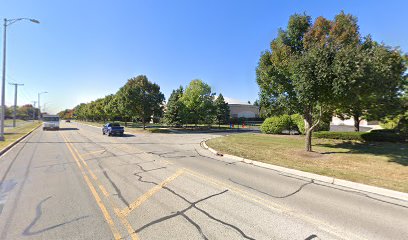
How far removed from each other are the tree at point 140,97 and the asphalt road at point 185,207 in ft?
77.9

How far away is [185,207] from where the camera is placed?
496 cm

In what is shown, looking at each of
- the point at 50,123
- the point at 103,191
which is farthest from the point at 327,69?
the point at 50,123

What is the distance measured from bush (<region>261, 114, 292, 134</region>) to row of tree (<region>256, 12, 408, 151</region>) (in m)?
9.34

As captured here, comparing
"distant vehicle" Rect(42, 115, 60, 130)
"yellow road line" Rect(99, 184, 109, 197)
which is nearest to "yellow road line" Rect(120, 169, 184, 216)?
"yellow road line" Rect(99, 184, 109, 197)

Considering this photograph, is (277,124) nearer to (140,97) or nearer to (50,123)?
(140,97)

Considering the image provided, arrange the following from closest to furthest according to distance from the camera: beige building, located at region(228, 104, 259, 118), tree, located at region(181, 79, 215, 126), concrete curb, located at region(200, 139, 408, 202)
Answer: concrete curb, located at region(200, 139, 408, 202), tree, located at region(181, 79, 215, 126), beige building, located at region(228, 104, 259, 118)

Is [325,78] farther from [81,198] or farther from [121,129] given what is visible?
[121,129]

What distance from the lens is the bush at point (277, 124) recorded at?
77.2 feet

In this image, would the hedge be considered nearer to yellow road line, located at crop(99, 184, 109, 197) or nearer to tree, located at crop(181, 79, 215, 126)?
yellow road line, located at crop(99, 184, 109, 197)

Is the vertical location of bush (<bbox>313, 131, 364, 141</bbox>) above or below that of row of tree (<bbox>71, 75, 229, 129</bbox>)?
below

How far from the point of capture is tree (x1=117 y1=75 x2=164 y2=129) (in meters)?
31.1

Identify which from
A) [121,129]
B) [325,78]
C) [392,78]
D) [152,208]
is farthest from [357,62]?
[121,129]

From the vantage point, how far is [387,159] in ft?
34.3

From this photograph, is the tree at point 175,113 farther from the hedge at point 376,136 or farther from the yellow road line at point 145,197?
the yellow road line at point 145,197
